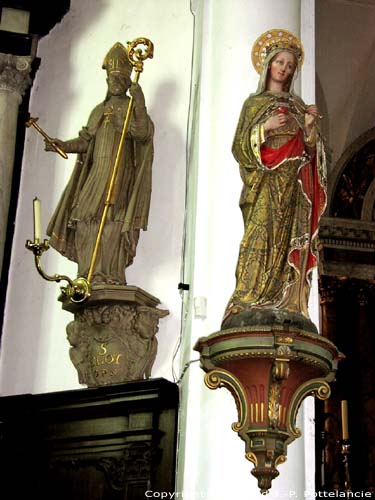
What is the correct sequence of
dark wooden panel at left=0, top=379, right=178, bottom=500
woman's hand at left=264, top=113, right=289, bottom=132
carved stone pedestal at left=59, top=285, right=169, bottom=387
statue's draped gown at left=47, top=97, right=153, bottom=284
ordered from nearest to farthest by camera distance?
woman's hand at left=264, top=113, right=289, bottom=132
dark wooden panel at left=0, top=379, right=178, bottom=500
carved stone pedestal at left=59, top=285, right=169, bottom=387
statue's draped gown at left=47, top=97, right=153, bottom=284

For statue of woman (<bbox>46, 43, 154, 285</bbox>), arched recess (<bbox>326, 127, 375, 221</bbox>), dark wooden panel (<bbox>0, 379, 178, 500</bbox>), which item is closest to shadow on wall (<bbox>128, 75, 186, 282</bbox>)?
statue of woman (<bbox>46, 43, 154, 285</bbox>)

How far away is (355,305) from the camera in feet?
35.1

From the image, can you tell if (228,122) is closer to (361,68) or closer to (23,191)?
(23,191)

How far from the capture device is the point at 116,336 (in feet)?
18.5

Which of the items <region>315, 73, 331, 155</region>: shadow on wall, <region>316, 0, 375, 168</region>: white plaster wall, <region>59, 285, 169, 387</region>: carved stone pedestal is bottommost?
<region>59, 285, 169, 387</region>: carved stone pedestal

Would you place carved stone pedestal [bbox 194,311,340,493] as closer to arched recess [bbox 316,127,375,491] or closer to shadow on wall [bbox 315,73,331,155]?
arched recess [bbox 316,127,375,491]

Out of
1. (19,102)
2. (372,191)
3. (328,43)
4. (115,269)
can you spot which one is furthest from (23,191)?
(372,191)

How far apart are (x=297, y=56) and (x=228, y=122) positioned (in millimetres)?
729

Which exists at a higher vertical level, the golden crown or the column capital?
the column capital

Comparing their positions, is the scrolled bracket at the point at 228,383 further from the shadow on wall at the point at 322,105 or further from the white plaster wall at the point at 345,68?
the shadow on wall at the point at 322,105

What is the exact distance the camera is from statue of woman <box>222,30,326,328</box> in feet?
16.0

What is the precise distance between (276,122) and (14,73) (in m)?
2.58

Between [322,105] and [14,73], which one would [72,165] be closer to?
[14,73]

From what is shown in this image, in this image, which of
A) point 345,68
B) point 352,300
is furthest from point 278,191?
point 352,300
